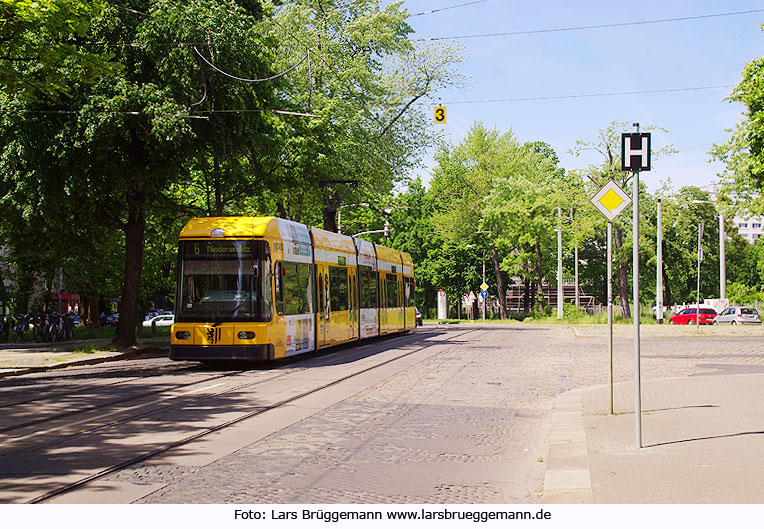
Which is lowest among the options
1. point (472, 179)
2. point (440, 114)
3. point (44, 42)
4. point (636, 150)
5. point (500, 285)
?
point (500, 285)

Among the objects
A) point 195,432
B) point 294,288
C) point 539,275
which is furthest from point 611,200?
point 539,275

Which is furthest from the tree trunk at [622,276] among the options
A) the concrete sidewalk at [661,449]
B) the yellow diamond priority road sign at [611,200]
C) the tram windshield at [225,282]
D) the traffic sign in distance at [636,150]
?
the traffic sign in distance at [636,150]

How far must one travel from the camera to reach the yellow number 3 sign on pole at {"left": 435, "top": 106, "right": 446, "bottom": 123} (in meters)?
30.4

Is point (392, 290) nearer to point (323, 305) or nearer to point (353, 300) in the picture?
point (353, 300)

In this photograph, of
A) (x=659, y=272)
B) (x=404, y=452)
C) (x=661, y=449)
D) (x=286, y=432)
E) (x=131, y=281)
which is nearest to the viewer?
(x=661, y=449)

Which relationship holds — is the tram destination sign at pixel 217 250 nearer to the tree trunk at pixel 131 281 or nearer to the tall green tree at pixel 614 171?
the tree trunk at pixel 131 281

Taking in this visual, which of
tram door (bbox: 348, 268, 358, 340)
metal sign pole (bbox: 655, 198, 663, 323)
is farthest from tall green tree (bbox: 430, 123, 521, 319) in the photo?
tram door (bbox: 348, 268, 358, 340)

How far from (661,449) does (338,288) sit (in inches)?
698

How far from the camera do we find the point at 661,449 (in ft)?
27.7

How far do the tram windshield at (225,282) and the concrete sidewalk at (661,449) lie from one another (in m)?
7.95

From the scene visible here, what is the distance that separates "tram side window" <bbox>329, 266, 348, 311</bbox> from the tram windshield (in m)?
5.55

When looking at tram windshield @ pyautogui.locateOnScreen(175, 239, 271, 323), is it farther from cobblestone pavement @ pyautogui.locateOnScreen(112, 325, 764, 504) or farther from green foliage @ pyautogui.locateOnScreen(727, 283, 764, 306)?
green foliage @ pyautogui.locateOnScreen(727, 283, 764, 306)

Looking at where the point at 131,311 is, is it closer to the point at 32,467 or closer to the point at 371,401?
the point at 371,401

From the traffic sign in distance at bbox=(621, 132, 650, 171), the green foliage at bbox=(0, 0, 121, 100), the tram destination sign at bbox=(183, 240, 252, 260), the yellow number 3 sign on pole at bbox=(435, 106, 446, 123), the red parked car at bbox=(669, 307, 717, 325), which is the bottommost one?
the red parked car at bbox=(669, 307, 717, 325)
